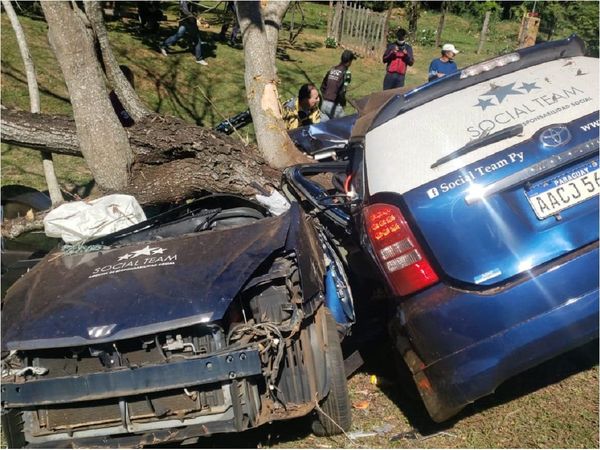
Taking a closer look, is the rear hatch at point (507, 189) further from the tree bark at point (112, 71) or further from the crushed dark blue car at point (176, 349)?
the tree bark at point (112, 71)

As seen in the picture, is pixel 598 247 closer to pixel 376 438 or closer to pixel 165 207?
pixel 376 438

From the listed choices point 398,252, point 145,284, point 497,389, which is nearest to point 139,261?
point 145,284

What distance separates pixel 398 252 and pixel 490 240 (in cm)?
45

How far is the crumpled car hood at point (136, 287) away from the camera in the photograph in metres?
3.01

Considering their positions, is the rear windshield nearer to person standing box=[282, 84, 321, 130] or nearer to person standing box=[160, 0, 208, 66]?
person standing box=[282, 84, 321, 130]

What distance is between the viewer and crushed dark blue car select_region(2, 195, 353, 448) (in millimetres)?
2984

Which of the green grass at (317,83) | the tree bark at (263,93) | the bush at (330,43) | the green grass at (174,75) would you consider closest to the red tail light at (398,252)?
the green grass at (317,83)

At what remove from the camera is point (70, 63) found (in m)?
5.21

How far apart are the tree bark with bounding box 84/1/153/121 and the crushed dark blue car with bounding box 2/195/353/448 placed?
10.1ft

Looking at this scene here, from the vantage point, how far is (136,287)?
3287 mm

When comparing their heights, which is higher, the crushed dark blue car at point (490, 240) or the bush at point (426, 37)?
the crushed dark blue car at point (490, 240)

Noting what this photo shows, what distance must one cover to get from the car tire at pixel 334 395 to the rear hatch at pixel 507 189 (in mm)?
777

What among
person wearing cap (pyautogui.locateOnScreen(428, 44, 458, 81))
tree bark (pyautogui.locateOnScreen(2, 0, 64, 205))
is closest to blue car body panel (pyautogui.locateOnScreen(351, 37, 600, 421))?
tree bark (pyautogui.locateOnScreen(2, 0, 64, 205))

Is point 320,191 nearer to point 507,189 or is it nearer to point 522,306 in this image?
point 507,189
